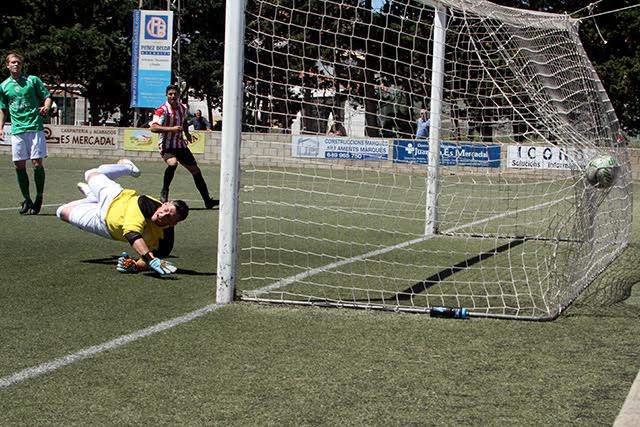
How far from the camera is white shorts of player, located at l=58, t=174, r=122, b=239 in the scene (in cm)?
822

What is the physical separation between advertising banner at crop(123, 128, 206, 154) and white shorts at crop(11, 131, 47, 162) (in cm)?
1740

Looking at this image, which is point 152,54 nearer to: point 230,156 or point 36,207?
point 36,207

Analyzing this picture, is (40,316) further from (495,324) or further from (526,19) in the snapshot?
(526,19)

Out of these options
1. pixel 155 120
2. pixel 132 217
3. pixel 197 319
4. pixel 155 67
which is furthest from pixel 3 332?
pixel 155 67

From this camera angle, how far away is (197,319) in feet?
20.3

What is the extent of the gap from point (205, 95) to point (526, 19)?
61095 mm

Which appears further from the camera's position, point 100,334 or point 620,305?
point 620,305

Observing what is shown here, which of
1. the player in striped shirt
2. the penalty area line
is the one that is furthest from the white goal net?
the player in striped shirt

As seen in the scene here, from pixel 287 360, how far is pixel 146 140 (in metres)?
26.1

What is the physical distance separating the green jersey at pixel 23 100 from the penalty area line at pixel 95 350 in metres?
6.93

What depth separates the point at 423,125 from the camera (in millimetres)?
11148

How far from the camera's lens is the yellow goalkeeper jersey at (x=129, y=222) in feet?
25.2

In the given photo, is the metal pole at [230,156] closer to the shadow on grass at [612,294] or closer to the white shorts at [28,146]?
the shadow on grass at [612,294]

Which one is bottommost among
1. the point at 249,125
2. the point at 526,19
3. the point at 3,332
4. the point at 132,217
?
the point at 3,332
